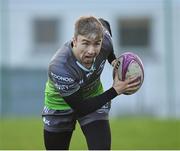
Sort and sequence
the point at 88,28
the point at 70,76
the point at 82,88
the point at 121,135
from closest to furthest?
the point at 88,28 < the point at 70,76 < the point at 82,88 < the point at 121,135

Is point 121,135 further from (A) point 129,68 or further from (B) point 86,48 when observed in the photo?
(B) point 86,48

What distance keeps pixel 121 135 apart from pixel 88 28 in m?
6.41

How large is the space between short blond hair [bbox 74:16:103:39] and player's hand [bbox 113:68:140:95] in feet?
1.50

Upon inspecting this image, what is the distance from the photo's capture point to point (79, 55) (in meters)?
6.39

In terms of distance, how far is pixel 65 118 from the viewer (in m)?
6.84

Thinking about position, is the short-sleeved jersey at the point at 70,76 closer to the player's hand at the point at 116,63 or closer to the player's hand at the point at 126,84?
the player's hand at the point at 116,63

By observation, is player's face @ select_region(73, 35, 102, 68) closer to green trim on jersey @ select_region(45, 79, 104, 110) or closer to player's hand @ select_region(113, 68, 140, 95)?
player's hand @ select_region(113, 68, 140, 95)

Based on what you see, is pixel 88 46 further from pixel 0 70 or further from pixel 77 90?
pixel 0 70

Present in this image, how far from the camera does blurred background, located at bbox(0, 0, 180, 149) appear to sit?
41.3 ft

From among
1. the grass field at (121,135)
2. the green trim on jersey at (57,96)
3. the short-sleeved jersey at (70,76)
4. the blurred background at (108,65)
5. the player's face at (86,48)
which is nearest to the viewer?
the player's face at (86,48)

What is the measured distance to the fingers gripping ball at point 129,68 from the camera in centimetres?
660

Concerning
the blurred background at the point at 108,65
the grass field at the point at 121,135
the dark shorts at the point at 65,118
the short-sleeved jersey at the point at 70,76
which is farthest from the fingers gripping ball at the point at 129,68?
the blurred background at the point at 108,65

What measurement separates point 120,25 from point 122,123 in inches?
442

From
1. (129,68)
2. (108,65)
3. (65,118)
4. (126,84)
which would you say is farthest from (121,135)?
(108,65)
